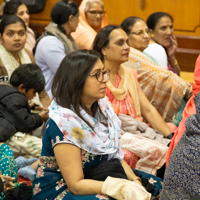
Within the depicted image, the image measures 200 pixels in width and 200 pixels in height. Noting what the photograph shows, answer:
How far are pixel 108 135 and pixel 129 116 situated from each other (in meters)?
0.78

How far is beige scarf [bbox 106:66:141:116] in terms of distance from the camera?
2.42 meters

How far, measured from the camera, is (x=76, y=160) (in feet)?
4.69

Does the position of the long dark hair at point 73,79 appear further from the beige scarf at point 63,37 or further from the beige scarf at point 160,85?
the beige scarf at point 63,37

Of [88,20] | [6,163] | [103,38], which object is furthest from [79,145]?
[88,20]

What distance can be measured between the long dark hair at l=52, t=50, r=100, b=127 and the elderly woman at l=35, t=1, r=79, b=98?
65.4 inches

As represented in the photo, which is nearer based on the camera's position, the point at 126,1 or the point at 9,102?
the point at 9,102

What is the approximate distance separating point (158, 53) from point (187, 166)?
210 centimetres

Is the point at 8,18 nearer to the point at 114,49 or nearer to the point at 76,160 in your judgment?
the point at 114,49

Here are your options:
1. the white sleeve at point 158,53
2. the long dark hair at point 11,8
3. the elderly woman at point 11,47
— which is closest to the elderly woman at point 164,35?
the white sleeve at point 158,53

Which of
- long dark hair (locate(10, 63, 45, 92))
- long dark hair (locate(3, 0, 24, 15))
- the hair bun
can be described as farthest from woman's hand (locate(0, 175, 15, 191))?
long dark hair (locate(3, 0, 24, 15))

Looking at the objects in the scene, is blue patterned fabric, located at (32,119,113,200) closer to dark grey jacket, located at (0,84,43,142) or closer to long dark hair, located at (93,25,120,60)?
dark grey jacket, located at (0,84,43,142)

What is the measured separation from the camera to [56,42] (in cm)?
328

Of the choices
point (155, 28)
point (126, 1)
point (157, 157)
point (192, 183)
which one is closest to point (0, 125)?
point (157, 157)

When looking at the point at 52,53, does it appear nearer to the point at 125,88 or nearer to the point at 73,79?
the point at 125,88
